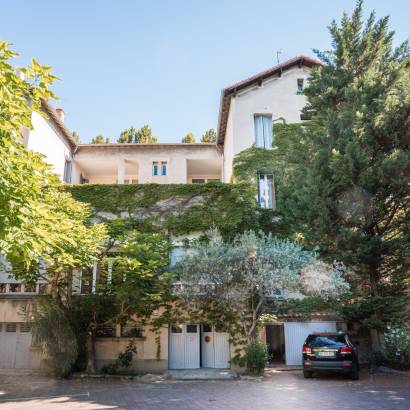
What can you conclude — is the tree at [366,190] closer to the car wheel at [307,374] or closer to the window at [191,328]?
the car wheel at [307,374]

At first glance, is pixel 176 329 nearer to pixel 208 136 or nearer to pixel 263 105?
pixel 263 105

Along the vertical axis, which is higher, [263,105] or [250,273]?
[263,105]

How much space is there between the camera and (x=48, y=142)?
73.1 ft

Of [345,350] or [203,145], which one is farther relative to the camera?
[203,145]

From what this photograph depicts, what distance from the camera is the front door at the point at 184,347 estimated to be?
15.3 metres

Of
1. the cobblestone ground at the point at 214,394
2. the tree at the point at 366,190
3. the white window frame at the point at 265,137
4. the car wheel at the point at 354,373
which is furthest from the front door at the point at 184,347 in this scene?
the white window frame at the point at 265,137

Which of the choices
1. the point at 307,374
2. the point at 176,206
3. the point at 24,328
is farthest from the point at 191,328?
the point at 24,328

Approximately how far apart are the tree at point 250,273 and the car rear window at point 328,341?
1640 millimetres

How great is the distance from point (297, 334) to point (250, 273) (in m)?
5.01

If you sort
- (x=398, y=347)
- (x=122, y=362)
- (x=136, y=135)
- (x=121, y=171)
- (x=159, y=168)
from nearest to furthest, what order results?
(x=398, y=347), (x=122, y=362), (x=121, y=171), (x=159, y=168), (x=136, y=135)

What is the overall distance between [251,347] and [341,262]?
15.3ft

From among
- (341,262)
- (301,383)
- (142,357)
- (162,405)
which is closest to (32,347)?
(142,357)

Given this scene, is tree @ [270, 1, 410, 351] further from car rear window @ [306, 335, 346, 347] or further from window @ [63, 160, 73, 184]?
window @ [63, 160, 73, 184]

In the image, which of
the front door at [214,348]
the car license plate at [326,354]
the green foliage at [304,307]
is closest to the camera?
the car license plate at [326,354]
